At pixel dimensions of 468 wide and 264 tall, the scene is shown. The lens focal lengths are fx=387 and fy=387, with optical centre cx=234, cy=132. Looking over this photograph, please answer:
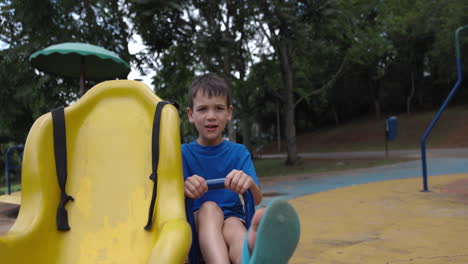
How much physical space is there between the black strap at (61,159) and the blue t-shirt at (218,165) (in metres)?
0.62

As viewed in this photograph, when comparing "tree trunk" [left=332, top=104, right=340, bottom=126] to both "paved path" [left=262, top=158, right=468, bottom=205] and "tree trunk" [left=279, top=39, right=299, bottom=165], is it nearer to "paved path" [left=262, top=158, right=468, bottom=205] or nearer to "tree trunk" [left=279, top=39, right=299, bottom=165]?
"tree trunk" [left=279, top=39, right=299, bottom=165]

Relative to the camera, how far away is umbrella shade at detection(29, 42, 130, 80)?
585 cm

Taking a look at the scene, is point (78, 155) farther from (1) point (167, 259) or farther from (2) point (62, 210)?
(1) point (167, 259)

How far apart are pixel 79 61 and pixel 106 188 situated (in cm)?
528

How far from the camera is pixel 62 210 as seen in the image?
191 cm

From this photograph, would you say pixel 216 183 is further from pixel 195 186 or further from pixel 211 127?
pixel 211 127

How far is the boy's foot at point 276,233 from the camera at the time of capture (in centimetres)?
109

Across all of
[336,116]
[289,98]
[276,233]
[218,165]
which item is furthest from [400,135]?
[276,233]

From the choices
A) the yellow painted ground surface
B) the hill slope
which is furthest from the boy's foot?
the hill slope

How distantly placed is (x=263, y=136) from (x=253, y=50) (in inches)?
963

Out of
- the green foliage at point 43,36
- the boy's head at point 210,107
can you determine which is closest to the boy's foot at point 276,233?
the boy's head at point 210,107

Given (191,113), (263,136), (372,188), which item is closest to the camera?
(191,113)

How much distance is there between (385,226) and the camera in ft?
13.8

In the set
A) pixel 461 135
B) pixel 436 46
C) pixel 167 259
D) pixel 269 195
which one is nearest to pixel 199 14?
pixel 269 195
